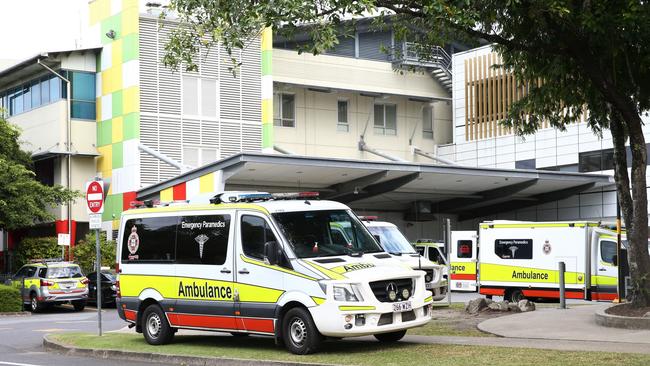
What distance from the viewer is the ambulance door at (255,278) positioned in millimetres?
14797

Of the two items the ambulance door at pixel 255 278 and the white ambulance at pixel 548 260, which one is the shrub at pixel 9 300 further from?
the ambulance door at pixel 255 278

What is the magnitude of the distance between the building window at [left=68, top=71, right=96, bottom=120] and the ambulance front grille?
35.6m

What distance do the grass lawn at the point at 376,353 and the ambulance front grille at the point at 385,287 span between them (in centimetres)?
79

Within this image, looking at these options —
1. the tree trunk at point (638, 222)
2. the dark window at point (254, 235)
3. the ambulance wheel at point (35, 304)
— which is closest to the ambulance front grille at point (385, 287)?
the dark window at point (254, 235)

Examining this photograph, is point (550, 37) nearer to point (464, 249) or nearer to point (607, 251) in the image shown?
point (607, 251)

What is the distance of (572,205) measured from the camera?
54.8m

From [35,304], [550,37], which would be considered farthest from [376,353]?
[35,304]

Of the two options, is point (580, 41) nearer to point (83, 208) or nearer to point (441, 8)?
point (441, 8)

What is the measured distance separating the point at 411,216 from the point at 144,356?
41.9 meters

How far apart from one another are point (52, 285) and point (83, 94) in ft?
51.8

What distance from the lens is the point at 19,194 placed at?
42250 mm

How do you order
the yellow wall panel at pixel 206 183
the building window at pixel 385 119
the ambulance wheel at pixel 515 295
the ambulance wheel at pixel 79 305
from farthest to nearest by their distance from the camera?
the building window at pixel 385 119
the yellow wall panel at pixel 206 183
the ambulance wheel at pixel 79 305
the ambulance wheel at pixel 515 295

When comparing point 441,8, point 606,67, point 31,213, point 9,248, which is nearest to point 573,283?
point 606,67

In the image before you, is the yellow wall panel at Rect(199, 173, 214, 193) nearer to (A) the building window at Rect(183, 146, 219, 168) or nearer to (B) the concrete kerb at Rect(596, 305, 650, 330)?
(A) the building window at Rect(183, 146, 219, 168)
